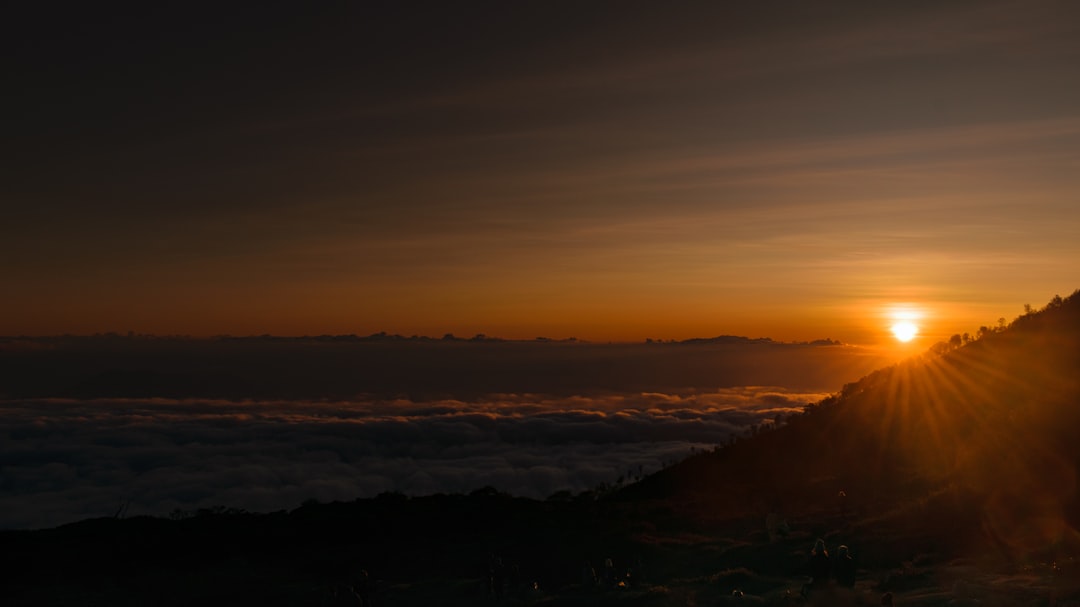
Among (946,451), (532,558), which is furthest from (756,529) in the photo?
(946,451)

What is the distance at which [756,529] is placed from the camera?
34.6 m

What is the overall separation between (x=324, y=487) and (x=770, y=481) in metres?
120

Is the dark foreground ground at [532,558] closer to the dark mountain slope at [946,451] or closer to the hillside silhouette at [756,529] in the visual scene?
the hillside silhouette at [756,529]

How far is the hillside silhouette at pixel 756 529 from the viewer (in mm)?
24891

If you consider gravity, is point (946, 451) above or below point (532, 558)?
above

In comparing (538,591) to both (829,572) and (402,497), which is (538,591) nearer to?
(829,572)

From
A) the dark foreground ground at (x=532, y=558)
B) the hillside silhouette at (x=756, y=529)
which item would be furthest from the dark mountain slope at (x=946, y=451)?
the dark foreground ground at (x=532, y=558)

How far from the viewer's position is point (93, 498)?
155 meters

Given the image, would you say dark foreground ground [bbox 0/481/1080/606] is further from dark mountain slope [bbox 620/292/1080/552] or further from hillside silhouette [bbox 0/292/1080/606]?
dark mountain slope [bbox 620/292/1080/552]

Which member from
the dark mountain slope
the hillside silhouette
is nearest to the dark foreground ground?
the hillside silhouette

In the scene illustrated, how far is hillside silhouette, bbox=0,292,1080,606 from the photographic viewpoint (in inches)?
980

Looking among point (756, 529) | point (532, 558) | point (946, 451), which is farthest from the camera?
point (946, 451)

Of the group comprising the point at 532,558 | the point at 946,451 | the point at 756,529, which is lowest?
the point at 532,558

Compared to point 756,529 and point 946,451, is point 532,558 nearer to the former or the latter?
point 756,529
